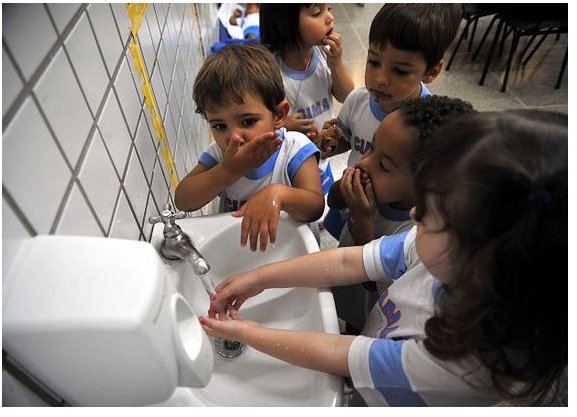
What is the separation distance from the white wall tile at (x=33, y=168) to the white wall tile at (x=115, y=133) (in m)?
0.14

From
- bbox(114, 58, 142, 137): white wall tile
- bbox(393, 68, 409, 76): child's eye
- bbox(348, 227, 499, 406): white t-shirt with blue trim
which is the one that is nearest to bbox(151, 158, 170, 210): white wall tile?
bbox(114, 58, 142, 137): white wall tile

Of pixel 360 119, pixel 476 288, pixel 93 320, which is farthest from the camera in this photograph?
pixel 360 119

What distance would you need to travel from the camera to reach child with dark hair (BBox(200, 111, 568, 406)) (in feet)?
1.25

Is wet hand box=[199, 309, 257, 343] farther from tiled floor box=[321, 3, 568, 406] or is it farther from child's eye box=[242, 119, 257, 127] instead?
tiled floor box=[321, 3, 568, 406]

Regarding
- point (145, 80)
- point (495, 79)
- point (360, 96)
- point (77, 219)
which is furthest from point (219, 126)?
point (495, 79)

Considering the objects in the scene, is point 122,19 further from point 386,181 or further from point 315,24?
point 315,24

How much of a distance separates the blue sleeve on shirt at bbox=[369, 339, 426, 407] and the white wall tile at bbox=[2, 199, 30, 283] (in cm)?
41

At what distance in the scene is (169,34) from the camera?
1125mm

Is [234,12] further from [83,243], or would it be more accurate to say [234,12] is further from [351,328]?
[83,243]

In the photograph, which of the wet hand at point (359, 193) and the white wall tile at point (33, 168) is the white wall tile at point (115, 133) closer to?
the white wall tile at point (33, 168)

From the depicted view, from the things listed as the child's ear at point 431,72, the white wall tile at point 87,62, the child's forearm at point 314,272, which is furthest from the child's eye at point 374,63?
the white wall tile at point 87,62

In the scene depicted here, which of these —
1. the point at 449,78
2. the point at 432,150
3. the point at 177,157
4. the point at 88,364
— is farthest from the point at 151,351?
the point at 449,78

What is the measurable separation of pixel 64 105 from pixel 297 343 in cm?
41

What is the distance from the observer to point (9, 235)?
1.12ft
